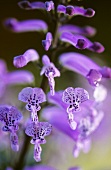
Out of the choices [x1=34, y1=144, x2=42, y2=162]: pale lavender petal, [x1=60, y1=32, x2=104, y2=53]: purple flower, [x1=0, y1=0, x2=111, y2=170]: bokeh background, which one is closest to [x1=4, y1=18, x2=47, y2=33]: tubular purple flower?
[x1=0, y1=0, x2=111, y2=170]: bokeh background

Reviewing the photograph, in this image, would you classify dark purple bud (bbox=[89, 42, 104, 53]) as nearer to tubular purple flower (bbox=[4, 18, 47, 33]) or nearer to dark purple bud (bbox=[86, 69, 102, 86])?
dark purple bud (bbox=[86, 69, 102, 86])

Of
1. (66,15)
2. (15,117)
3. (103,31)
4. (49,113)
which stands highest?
(103,31)

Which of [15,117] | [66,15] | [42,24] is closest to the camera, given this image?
[15,117]

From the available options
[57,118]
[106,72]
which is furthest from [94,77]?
[57,118]

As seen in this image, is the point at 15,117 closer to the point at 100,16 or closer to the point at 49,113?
the point at 49,113

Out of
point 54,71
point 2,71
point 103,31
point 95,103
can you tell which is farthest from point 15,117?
point 103,31

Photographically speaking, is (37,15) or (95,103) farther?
(37,15)
